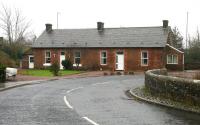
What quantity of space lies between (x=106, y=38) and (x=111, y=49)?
2127 millimetres

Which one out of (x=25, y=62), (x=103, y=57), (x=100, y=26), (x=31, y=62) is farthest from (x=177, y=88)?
(x=25, y=62)

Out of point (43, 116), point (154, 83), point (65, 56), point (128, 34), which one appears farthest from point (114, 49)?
point (43, 116)

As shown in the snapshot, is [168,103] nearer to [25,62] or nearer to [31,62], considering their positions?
→ [31,62]

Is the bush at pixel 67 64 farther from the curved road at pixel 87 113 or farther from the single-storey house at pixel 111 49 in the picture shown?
the curved road at pixel 87 113

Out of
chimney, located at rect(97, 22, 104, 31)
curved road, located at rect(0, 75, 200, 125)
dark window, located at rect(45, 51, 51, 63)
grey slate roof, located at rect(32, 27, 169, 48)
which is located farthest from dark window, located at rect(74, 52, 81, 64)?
curved road, located at rect(0, 75, 200, 125)

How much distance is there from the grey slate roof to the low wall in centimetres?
3205

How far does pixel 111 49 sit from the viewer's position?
174 ft

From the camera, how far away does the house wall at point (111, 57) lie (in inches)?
2003

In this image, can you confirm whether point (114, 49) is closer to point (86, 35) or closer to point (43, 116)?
point (86, 35)

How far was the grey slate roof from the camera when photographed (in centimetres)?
5188

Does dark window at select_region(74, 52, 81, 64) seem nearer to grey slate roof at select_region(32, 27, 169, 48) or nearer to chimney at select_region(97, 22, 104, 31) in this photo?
grey slate roof at select_region(32, 27, 169, 48)

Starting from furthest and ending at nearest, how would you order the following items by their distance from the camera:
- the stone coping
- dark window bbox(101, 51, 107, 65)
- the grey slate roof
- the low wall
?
dark window bbox(101, 51, 107, 65), the grey slate roof, the low wall, the stone coping

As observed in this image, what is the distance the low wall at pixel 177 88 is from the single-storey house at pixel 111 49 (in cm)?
3206

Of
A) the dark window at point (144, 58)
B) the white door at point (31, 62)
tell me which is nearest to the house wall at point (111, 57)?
the dark window at point (144, 58)
